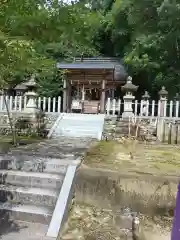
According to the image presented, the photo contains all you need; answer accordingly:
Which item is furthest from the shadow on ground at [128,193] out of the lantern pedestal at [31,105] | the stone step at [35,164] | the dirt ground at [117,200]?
the lantern pedestal at [31,105]

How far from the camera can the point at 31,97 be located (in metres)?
12.6

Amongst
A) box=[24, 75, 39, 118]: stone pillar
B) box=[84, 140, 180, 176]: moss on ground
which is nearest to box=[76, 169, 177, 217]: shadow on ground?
box=[84, 140, 180, 176]: moss on ground

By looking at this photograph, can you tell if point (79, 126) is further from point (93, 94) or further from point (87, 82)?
point (93, 94)

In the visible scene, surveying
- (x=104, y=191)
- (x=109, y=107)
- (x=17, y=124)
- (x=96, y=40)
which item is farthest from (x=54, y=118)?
(x=96, y=40)

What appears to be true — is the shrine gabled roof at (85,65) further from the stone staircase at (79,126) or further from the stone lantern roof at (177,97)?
the stone staircase at (79,126)

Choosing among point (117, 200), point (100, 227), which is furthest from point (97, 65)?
point (100, 227)

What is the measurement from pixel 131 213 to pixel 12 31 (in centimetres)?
371

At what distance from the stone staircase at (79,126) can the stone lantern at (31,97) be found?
3.83 feet

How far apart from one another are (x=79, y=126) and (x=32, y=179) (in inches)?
266

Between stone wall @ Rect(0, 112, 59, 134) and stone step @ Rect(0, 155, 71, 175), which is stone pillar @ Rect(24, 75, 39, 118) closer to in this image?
stone wall @ Rect(0, 112, 59, 134)

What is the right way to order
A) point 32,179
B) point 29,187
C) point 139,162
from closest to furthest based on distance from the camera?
point 29,187
point 32,179
point 139,162

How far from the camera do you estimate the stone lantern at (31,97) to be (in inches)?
491

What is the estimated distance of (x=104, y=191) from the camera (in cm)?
493

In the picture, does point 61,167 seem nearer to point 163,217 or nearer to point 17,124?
point 163,217
